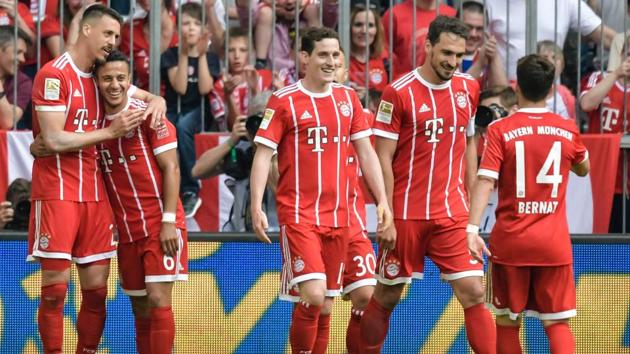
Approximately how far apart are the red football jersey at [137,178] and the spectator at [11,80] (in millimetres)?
1991

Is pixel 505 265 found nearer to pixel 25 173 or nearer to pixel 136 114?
pixel 136 114

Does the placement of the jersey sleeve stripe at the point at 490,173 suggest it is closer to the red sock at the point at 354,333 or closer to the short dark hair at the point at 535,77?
the short dark hair at the point at 535,77

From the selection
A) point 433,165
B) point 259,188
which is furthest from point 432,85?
point 259,188

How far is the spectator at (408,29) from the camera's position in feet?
37.9

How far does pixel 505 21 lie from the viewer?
11.5 metres

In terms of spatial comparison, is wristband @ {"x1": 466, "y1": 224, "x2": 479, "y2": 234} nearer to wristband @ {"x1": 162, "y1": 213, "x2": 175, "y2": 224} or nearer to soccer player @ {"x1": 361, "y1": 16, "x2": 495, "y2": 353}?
soccer player @ {"x1": 361, "y1": 16, "x2": 495, "y2": 353}

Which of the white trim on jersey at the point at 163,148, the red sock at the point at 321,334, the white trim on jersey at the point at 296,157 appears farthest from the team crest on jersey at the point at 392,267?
the white trim on jersey at the point at 163,148

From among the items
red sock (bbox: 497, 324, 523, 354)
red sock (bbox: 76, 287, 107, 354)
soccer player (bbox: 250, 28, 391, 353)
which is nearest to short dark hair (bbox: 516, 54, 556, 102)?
soccer player (bbox: 250, 28, 391, 353)

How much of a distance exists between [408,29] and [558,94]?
Answer: 1.35m

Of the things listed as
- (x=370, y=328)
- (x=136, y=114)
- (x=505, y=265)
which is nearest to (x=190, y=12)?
(x=136, y=114)

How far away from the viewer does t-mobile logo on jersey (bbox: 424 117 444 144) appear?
9.48 meters

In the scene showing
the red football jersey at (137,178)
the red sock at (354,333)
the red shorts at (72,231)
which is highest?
the red football jersey at (137,178)

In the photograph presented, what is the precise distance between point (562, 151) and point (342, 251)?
1.66 metres

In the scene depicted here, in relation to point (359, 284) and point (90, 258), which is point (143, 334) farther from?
point (359, 284)
